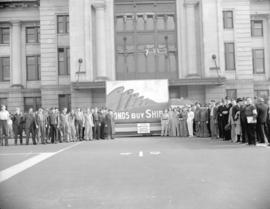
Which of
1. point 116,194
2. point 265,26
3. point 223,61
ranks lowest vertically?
point 116,194

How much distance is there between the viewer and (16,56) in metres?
48.0

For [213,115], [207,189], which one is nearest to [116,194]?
[207,189]

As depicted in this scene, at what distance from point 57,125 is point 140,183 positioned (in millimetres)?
16927

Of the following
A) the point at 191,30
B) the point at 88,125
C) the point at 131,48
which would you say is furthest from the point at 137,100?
the point at 191,30

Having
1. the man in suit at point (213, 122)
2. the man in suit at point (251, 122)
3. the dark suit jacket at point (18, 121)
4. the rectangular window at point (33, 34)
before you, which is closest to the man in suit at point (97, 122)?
the dark suit jacket at point (18, 121)

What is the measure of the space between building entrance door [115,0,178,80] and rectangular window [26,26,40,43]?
409 inches

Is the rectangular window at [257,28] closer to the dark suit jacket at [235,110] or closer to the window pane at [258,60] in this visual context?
the window pane at [258,60]

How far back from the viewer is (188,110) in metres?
28.6

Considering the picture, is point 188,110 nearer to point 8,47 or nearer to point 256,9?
point 256,9

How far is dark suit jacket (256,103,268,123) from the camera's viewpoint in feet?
63.5

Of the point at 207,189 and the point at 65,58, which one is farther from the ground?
the point at 65,58

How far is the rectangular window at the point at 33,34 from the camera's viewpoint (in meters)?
48.7

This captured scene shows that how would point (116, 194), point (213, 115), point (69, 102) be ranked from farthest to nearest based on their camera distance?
point (69, 102) → point (213, 115) → point (116, 194)

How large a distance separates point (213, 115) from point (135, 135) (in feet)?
23.6
